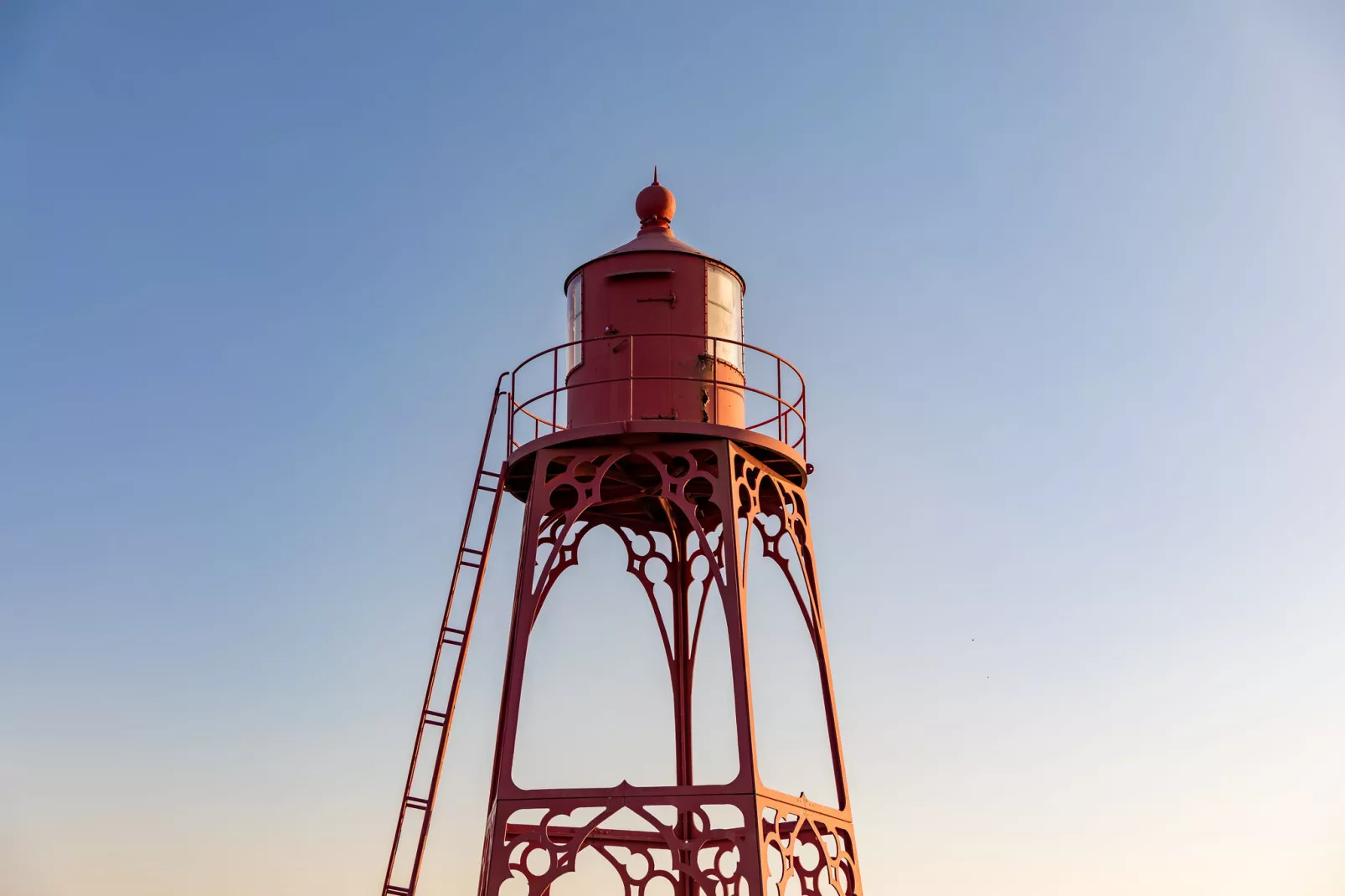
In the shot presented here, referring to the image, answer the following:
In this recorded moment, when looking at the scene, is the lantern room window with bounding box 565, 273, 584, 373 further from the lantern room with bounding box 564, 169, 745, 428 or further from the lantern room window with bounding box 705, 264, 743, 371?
the lantern room window with bounding box 705, 264, 743, 371

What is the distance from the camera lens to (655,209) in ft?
79.0

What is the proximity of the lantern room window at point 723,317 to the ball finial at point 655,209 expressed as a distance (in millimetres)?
1337

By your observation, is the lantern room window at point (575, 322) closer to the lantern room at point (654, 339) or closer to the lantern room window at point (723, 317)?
the lantern room at point (654, 339)

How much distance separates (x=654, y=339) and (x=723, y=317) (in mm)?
1188

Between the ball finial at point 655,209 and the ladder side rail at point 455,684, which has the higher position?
the ball finial at point 655,209

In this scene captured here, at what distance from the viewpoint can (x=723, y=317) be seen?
76.4 ft

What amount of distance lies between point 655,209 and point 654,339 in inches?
95.3

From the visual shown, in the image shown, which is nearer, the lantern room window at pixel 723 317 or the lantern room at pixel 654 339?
the lantern room at pixel 654 339

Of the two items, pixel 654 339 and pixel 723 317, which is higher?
pixel 723 317

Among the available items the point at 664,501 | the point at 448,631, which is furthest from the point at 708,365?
the point at 448,631

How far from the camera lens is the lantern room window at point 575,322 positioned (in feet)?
76.0

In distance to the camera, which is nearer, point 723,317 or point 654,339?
point 654,339

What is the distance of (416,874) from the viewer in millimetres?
20969

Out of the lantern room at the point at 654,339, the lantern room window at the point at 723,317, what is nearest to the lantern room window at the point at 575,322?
the lantern room at the point at 654,339
